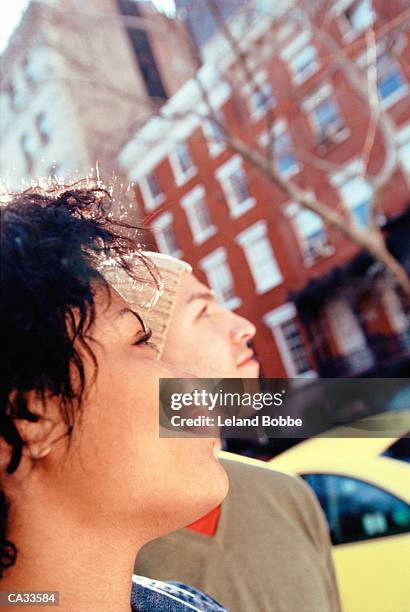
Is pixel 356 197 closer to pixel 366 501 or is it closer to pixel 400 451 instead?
pixel 366 501

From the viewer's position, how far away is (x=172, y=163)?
36.4ft

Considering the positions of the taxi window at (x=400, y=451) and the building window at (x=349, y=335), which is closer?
Answer: the taxi window at (x=400, y=451)

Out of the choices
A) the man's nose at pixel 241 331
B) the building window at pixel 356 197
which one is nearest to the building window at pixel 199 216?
the building window at pixel 356 197

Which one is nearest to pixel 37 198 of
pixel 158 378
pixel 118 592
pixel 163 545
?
pixel 158 378

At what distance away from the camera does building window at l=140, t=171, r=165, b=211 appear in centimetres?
1118

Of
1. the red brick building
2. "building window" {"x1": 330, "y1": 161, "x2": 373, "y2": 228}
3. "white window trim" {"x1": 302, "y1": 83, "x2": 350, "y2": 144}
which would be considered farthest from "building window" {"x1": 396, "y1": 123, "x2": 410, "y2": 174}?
"white window trim" {"x1": 302, "y1": 83, "x2": 350, "y2": 144}

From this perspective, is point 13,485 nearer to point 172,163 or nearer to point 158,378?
point 158,378

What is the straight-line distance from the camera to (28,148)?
13.1 m

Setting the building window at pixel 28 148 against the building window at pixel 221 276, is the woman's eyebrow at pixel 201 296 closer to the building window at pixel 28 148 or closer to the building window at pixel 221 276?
the building window at pixel 221 276

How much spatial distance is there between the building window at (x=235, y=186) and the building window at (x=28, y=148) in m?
4.79

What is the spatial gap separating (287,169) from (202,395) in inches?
363

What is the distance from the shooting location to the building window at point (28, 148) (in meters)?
12.8

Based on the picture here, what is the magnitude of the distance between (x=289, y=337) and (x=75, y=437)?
9544 millimetres

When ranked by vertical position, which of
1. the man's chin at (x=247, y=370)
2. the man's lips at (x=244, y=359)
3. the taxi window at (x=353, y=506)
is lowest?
the taxi window at (x=353, y=506)
